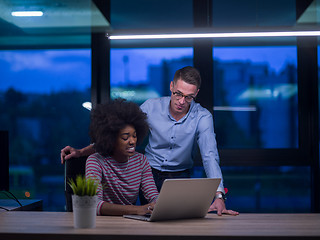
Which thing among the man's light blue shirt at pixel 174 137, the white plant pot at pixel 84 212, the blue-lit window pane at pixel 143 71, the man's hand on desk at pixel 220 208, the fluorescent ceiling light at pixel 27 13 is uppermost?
the fluorescent ceiling light at pixel 27 13

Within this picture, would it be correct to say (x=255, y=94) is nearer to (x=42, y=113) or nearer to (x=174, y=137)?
(x=174, y=137)

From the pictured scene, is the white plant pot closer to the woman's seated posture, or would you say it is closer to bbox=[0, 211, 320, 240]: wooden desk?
bbox=[0, 211, 320, 240]: wooden desk

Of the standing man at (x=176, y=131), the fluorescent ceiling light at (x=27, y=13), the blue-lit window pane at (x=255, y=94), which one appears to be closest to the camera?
the standing man at (x=176, y=131)

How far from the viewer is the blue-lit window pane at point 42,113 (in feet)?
15.7

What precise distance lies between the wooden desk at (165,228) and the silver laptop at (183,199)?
1.7 inches

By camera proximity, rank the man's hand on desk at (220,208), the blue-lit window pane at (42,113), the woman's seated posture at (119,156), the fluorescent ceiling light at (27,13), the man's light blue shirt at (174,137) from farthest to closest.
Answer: the fluorescent ceiling light at (27,13), the blue-lit window pane at (42,113), the man's light blue shirt at (174,137), the woman's seated posture at (119,156), the man's hand on desk at (220,208)

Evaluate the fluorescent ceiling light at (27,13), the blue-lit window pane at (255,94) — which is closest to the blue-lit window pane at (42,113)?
the fluorescent ceiling light at (27,13)

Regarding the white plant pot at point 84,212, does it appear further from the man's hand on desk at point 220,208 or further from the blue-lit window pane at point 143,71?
the blue-lit window pane at point 143,71

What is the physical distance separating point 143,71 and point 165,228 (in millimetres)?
2935

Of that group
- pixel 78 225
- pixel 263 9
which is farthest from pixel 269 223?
pixel 263 9

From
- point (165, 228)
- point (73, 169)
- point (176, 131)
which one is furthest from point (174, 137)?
point (165, 228)

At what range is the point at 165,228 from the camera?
1.61m
